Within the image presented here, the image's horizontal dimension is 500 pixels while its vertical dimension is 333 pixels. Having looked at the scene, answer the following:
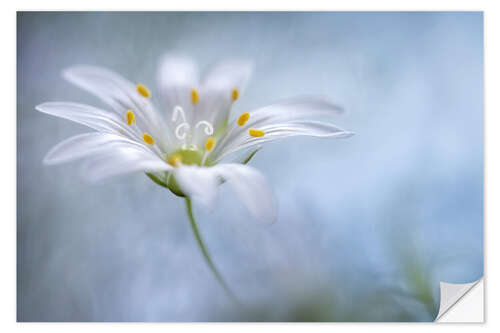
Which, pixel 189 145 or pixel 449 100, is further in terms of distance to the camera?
pixel 449 100

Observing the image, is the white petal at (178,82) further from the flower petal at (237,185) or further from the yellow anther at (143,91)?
the flower petal at (237,185)

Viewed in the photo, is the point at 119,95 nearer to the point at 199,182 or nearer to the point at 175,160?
the point at 175,160

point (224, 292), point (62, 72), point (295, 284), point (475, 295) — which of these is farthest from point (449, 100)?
point (62, 72)

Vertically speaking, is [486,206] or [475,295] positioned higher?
[486,206]

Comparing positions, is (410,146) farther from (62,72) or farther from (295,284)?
(62,72)

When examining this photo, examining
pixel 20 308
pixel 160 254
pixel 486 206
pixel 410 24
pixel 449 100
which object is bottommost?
pixel 20 308

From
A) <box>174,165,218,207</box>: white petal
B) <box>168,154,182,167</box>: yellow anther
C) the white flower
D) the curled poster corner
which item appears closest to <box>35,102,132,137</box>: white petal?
the white flower
